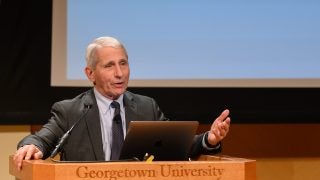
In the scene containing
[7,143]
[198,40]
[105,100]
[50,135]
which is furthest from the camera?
[198,40]

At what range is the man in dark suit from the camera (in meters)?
2.62

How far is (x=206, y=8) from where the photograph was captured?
4.27 meters

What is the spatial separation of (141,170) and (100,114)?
0.71m

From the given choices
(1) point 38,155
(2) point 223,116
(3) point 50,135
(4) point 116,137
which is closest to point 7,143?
(3) point 50,135

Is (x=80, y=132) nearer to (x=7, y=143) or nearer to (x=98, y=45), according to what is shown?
(x=98, y=45)

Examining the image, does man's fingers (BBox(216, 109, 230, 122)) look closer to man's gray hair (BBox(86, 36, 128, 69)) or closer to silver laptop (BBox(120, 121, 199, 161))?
silver laptop (BBox(120, 121, 199, 161))

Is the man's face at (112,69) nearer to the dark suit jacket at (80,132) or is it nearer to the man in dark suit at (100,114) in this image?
the man in dark suit at (100,114)

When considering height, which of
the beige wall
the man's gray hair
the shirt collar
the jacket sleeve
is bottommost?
the beige wall

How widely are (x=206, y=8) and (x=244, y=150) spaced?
43.7 inches

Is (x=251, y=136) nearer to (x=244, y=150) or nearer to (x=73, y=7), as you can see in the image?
(x=244, y=150)

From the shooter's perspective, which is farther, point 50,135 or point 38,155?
point 50,135

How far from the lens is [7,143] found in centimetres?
405

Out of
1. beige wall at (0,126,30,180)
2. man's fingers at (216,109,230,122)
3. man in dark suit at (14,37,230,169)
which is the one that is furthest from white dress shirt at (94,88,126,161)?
beige wall at (0,126,30,180)

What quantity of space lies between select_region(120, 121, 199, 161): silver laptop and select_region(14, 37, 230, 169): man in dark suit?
131mm
